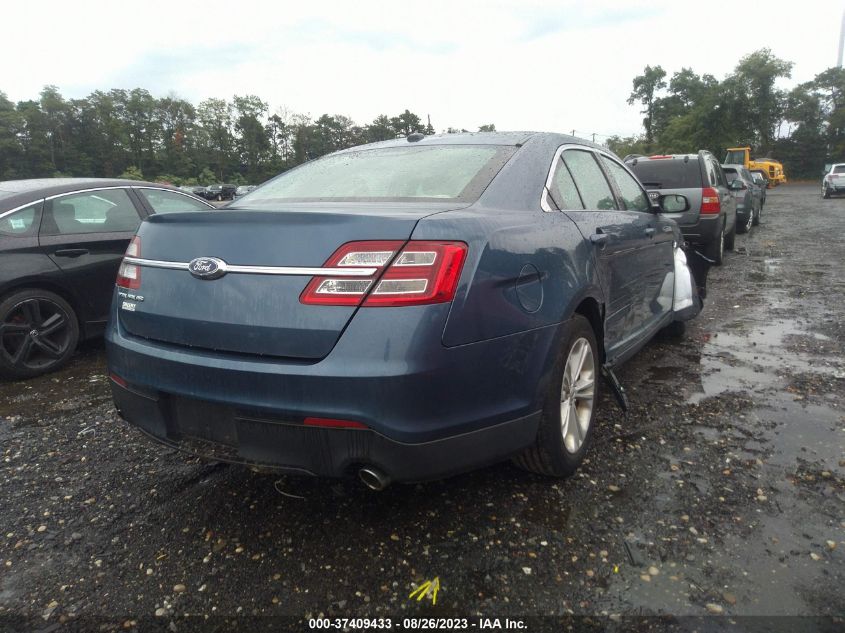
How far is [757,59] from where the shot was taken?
5444 centimetres

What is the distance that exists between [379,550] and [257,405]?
0.77m

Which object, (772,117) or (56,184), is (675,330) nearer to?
(56,184)

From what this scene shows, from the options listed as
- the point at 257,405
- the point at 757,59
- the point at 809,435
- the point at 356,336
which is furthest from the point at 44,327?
the point at 757,59

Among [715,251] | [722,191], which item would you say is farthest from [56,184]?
[722,191]

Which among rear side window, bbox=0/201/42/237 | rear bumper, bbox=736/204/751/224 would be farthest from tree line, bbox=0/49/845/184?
rear side window, bbox=0/201/42/237

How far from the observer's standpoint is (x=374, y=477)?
1983 millimetres

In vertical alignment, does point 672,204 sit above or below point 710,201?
above

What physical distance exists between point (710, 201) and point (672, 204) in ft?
16.5

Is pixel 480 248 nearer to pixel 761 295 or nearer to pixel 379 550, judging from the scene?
pixel 379 550

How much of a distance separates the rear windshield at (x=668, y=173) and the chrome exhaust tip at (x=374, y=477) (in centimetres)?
817

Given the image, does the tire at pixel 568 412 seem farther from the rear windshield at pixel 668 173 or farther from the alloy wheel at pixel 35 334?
the rear windshield at pixel 668 173

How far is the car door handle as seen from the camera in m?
4.72

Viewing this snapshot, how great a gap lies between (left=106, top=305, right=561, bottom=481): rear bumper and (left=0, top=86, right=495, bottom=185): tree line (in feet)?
255

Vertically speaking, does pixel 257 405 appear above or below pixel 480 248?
below
